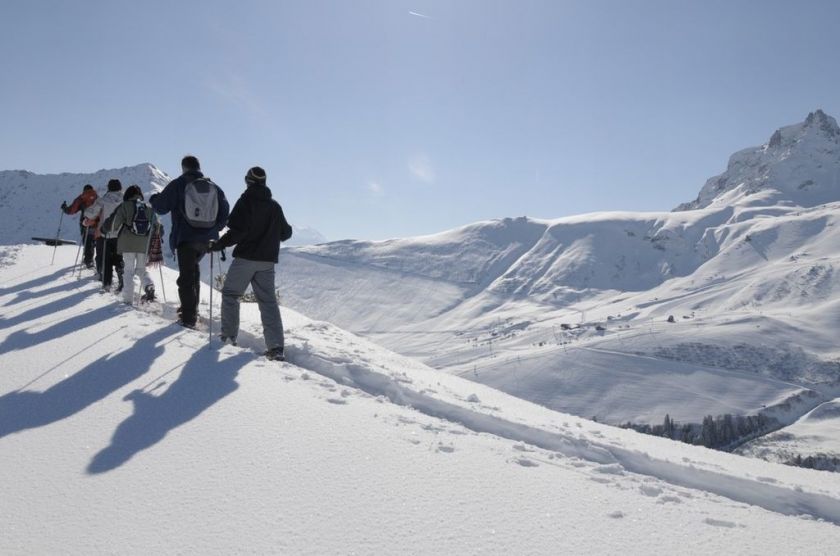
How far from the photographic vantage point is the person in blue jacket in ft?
29.3

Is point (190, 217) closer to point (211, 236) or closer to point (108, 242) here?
point (211, 236)

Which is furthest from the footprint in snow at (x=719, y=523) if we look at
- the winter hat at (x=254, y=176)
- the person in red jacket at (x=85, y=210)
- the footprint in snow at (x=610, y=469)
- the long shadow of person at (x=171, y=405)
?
the person in red jacket at (x=85, y=210)

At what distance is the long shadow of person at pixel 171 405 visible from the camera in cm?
394

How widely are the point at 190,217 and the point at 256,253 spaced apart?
180 cm

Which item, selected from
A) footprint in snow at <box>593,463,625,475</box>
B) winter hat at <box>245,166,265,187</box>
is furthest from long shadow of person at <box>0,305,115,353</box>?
footprint in snow at <box>593,463,625,475</box>

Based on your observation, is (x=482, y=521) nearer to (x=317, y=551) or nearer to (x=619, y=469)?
(x=317, y=551)

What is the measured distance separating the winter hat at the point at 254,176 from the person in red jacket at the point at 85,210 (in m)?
7.78

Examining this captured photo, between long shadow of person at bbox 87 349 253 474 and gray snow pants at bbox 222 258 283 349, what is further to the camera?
gray snow pants at bbox 222 258 283 349

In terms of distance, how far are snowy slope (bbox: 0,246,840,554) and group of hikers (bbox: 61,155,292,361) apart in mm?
1418

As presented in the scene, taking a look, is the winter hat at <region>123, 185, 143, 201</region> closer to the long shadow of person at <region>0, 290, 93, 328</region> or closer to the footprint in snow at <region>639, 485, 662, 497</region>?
the long shadow of person at <region>0, 290, 93, 328</region>

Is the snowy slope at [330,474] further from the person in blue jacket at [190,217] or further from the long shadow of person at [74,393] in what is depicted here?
the person in blue jacket at [190,217]

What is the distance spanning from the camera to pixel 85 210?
46.3 feet

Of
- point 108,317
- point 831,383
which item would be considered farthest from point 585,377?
point 108,317

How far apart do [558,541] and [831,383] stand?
202 metres
